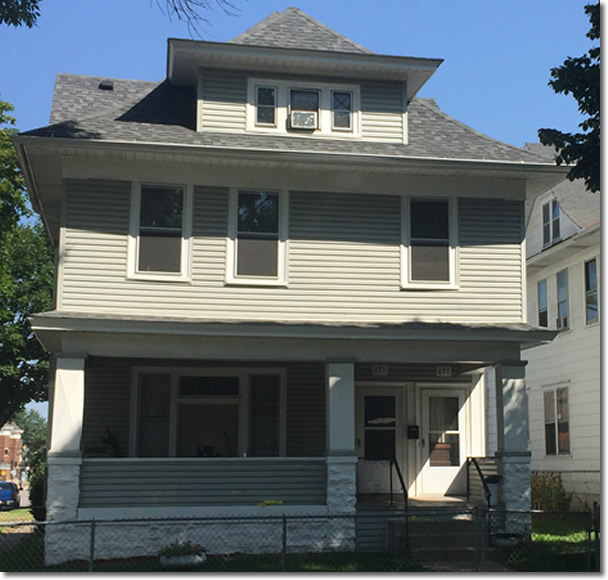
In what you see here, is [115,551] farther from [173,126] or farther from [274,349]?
[173,126]

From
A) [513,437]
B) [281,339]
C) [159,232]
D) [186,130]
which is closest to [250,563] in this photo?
[281,339]

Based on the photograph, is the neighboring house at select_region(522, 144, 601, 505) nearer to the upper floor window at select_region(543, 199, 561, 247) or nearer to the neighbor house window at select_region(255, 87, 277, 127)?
the upper floor window at select_region(543, 199, 561, 247)

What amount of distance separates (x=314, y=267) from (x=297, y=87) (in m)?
3.55

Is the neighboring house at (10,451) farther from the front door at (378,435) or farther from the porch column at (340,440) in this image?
the porch column at (340,440)

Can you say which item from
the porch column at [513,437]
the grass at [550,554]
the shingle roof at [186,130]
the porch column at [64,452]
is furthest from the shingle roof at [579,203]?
the porch column at [64,452]

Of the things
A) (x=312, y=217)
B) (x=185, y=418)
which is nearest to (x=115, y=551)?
(x=185, y=418)

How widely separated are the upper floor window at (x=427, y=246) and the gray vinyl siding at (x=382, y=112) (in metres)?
1.55

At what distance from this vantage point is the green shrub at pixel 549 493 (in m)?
22.1

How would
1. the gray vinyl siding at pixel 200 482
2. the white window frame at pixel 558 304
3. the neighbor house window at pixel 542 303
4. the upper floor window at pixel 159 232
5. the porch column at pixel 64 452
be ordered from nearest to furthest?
the porch column at pixel 64 452, the gray vinyl siding at pixel 200 482, the upper floor window at pixel 159 232, the white window frame at pixel 558 304, the neighbor house window at pixel 542 303

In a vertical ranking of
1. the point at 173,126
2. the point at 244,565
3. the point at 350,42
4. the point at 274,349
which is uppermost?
the point at 350,42

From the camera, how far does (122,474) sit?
1442 centimetres

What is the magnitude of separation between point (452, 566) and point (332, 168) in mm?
6826

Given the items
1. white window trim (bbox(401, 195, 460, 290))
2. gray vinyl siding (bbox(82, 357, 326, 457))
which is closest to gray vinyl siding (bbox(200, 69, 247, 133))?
white window trim (bbox(401, 195, 460, 290))

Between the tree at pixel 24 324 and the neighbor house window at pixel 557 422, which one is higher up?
the tree at pixel 24 324
